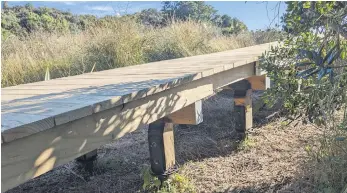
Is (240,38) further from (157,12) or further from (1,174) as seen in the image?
(1,174)

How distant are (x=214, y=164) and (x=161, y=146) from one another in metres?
1.07

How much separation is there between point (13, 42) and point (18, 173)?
5.54 metres

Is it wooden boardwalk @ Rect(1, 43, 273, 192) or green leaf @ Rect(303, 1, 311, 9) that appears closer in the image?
wooden boardwalk @ Rect(1, 43, 273, 192)

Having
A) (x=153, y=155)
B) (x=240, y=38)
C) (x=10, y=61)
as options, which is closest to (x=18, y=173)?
(x=153, y=155)

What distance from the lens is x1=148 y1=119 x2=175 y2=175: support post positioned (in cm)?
280

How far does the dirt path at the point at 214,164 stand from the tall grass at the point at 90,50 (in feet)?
4.93

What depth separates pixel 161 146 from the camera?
281cm

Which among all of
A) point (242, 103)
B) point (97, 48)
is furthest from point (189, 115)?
point (97, 48)

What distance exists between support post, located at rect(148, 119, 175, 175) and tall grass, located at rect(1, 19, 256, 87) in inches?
105

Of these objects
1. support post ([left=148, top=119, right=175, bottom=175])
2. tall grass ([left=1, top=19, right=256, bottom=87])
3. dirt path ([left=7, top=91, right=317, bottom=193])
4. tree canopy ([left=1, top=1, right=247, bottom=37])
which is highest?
tree canopy ([left=1, top=1, right=247, bottom=37])

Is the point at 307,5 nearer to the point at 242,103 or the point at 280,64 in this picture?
the point at 280,64

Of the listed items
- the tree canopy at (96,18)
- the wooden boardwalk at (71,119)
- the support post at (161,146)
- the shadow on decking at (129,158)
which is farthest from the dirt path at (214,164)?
the tree canopy at (96,18)

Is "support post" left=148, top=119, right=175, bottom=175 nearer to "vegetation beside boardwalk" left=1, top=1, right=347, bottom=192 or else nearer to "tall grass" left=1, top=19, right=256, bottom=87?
"vegetation beside boardwalk" left=1, top=1, right=347, bottom=192

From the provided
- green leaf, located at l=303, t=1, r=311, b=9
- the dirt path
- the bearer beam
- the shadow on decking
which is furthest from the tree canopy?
green leaf, located at l=303, t=1, r=311, b=9
